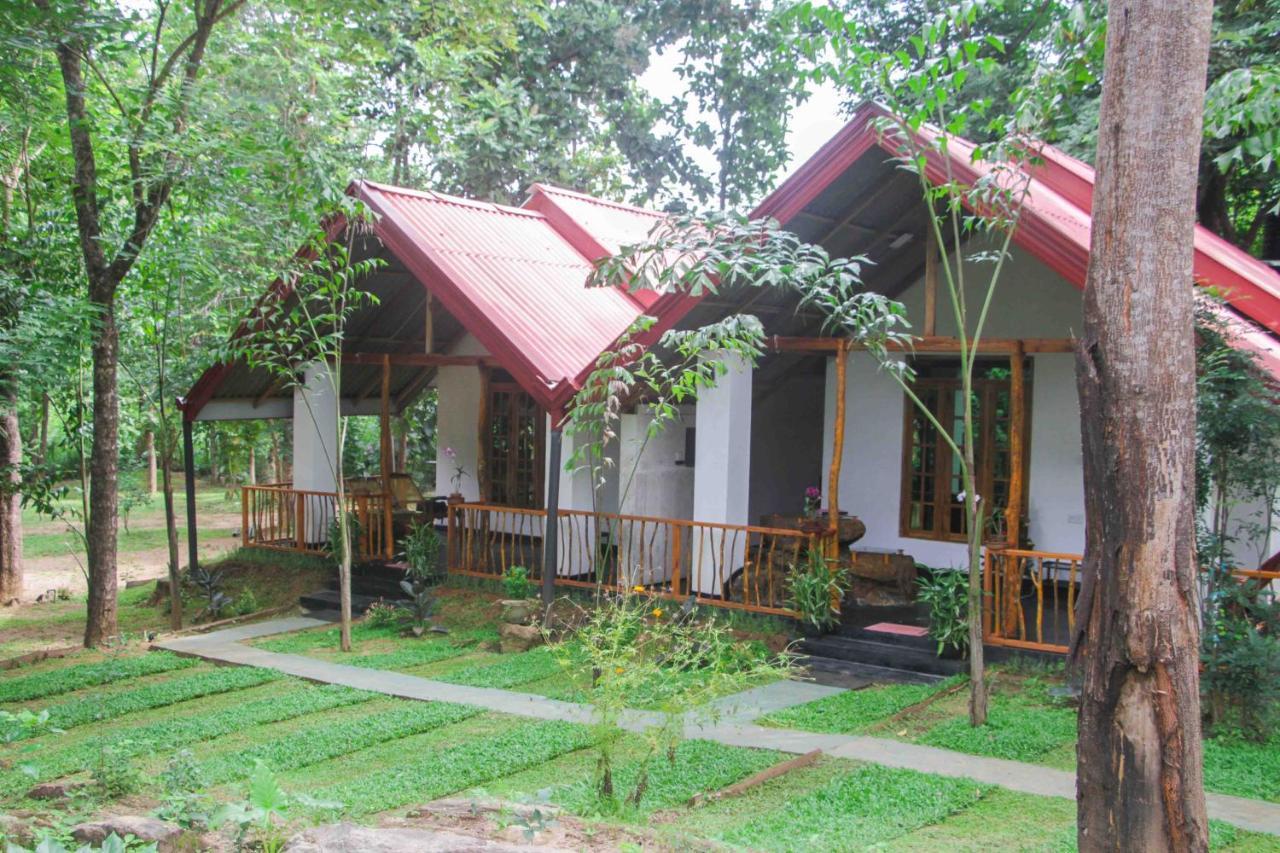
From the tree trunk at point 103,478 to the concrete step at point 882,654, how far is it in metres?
7.65

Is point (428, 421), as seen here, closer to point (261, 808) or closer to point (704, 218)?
point (704, 218)

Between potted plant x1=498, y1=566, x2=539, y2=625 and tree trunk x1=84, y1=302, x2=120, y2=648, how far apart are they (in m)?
4.37

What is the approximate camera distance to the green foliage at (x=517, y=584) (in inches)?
499

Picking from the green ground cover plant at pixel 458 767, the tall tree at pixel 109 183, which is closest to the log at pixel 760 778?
the green ground cover plant at pixel 458 767

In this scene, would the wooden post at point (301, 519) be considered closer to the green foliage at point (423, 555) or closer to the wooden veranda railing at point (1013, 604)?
the green foliage at point (423, 555)

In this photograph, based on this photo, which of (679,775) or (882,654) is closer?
(679,775)

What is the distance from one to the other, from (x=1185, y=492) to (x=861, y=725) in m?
4.23

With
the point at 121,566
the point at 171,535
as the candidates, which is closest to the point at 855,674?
the point at 171,535

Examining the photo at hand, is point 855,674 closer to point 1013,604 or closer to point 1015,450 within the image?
point 1013,604

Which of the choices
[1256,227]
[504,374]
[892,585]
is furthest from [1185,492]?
[1256,227]

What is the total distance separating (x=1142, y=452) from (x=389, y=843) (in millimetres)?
3527

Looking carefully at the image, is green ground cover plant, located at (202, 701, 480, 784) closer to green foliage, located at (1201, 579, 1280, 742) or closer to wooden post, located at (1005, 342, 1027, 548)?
wooden post, located at (1005, 342, 1027, 548)

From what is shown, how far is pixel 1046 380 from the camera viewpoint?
12.3m

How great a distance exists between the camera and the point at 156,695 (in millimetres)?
9961
